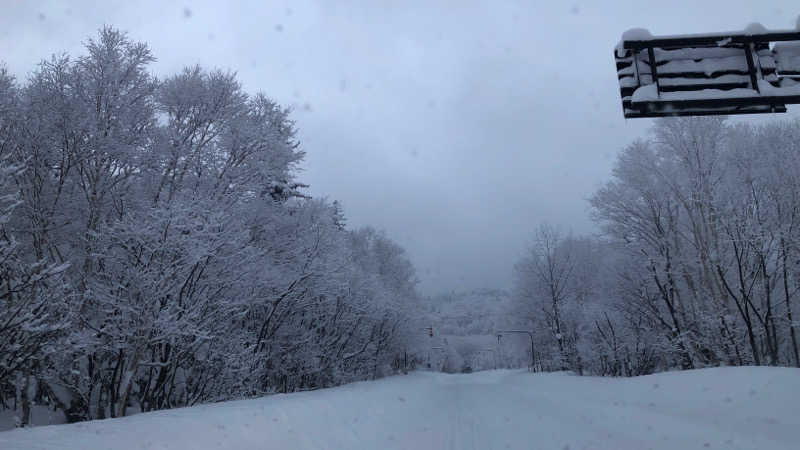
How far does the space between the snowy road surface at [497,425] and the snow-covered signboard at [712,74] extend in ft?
17.6

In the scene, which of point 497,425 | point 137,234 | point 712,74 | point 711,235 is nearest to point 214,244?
point 137,234

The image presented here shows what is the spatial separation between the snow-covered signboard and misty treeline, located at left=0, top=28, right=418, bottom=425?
10279mm

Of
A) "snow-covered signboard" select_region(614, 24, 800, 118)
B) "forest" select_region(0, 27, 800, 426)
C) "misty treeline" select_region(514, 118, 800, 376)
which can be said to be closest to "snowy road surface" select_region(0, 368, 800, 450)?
"forest" select_region(0, 27, 800, 426)

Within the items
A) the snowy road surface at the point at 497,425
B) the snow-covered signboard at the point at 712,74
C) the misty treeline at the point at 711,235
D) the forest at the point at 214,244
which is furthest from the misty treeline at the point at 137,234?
the misty treeline at the point at 711,235

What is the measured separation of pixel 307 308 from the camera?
77.8 ft

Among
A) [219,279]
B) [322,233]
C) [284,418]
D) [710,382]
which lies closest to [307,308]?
[322,233]

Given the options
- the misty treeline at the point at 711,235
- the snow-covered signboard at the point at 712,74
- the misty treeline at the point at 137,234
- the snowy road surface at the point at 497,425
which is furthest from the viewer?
the misty treeline at the point at 711,235

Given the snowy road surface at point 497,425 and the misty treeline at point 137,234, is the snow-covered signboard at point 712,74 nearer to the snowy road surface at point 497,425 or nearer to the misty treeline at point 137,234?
the snowy road surface at point 497,425

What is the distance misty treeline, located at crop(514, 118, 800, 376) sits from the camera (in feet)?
60.9

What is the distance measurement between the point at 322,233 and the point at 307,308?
14.4 ft

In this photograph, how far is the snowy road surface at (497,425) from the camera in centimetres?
579

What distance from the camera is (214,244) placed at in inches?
513

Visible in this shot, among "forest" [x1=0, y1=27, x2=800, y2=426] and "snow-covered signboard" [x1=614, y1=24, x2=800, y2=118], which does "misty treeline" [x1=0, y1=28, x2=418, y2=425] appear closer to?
"forest" [x1=0, y1=27, x2=800, y2=426]

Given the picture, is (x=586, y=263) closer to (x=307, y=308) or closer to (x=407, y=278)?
(x=407, y=278)
